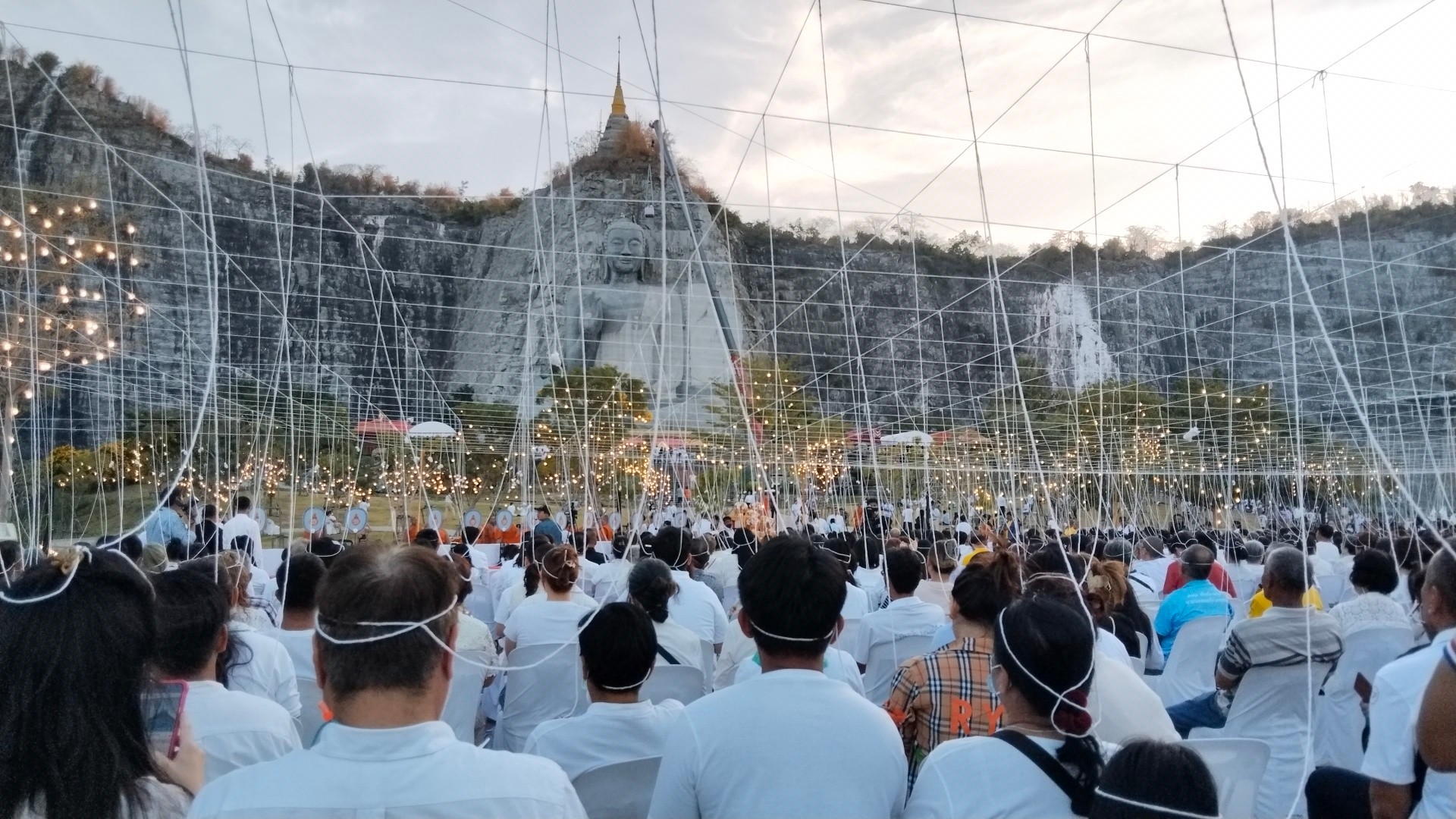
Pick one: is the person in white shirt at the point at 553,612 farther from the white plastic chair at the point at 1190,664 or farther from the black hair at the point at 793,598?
the white plastic chair at the point at 1190,664

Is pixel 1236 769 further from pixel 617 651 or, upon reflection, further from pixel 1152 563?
pixel 1152 563

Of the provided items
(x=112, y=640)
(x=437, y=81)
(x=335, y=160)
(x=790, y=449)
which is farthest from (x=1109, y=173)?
(x=335, y=160)

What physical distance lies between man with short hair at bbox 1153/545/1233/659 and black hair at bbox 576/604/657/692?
343 centimetres

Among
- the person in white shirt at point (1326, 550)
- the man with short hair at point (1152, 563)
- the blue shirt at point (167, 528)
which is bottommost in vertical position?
the person in white shirt at point (1326, 550)

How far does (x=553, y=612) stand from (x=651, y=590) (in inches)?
21.5

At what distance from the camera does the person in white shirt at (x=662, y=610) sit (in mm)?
3875

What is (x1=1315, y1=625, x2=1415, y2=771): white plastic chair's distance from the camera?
398cm

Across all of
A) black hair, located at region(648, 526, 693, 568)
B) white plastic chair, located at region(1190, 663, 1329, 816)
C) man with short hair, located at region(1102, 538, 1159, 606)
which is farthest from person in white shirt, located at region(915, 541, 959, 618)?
white plastic chair, located at region(1190, 663, 1329, 816)

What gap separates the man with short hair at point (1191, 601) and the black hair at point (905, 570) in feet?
4.92

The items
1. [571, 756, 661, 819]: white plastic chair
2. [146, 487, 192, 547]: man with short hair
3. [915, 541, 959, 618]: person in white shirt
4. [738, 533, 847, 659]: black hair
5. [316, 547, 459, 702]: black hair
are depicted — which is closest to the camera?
[316, 547, 459, 702]: black hair

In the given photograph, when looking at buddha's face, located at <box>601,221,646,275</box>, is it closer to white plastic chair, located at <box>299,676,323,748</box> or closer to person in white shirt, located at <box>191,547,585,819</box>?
white plastic chair, located at <box>299,676,323,748</box>

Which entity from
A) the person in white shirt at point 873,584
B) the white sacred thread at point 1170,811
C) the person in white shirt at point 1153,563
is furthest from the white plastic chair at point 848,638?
the white sacred thread at point 1170,811

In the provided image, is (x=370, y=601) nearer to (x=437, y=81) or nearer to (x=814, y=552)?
(x=814, y=552)

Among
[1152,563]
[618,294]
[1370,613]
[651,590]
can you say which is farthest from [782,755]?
[618,294]
